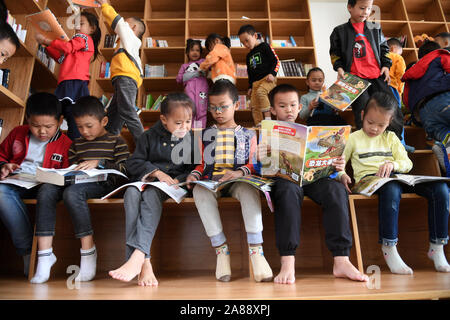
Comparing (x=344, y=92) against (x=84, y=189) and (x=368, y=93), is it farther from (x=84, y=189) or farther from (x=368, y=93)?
(x=84, y=189)

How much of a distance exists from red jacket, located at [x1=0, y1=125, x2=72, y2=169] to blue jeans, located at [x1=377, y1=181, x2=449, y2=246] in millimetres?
1488

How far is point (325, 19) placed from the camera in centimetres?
410

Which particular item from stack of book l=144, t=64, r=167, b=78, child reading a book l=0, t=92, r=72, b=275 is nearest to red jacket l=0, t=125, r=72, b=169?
child reading a book l=0, t=92, r=72, b=275

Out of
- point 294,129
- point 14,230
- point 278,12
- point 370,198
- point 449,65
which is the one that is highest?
point 278,12

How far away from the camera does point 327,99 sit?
1.82 metres

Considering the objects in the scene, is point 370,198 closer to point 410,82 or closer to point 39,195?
point 410,82

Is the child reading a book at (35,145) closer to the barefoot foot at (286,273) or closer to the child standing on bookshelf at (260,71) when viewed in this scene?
the barefoot foot at (286,273)

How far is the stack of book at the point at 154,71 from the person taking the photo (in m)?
3.48

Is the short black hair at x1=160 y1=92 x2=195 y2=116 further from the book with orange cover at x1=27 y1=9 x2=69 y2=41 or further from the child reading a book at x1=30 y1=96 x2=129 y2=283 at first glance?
the book with orange cover at x1=27 y1=9 x2=69 y2=41

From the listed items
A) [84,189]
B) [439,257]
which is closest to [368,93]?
[439,257]

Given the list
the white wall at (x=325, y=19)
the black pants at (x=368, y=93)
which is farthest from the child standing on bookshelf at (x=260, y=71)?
the white wall at (x=325, y=19)

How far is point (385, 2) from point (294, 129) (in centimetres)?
382

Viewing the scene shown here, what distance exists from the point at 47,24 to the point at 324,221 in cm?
211
